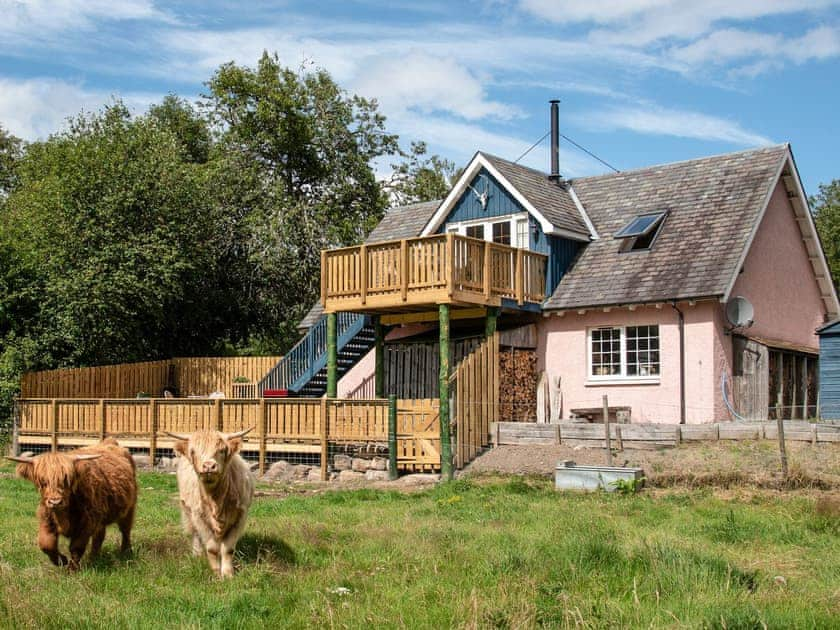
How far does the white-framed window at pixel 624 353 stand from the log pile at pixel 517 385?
142cm

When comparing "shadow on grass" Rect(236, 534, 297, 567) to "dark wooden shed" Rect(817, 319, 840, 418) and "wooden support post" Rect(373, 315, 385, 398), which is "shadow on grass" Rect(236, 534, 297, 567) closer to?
"wooden support post" Rect(373, 315, 385, 398)

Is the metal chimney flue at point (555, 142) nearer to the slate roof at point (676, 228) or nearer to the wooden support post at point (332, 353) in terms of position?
the slate roof at point (676, 228)

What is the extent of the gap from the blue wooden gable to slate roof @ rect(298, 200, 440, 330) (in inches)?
110

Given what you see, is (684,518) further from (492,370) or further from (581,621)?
(492,370)

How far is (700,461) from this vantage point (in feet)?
58.7

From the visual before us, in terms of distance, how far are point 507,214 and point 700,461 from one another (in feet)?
33.7

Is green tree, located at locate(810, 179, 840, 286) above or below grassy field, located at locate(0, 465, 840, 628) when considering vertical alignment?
above

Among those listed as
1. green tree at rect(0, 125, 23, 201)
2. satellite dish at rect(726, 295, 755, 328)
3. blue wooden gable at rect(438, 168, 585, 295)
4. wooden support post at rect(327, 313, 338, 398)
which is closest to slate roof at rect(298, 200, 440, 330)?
blue wooden gable at rect(438, 168, 585, 295)

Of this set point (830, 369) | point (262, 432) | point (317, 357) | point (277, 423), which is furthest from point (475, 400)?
point (830, 369)

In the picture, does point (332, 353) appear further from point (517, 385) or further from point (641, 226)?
point (641, 226)

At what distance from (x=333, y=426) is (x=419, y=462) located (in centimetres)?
204

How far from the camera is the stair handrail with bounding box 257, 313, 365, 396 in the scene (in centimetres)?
2825

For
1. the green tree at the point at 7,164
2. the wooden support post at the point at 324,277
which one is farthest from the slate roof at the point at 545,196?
the green tree at the point at 7,164

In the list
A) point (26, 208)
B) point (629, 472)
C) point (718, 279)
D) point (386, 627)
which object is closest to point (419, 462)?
point (629, 472)
